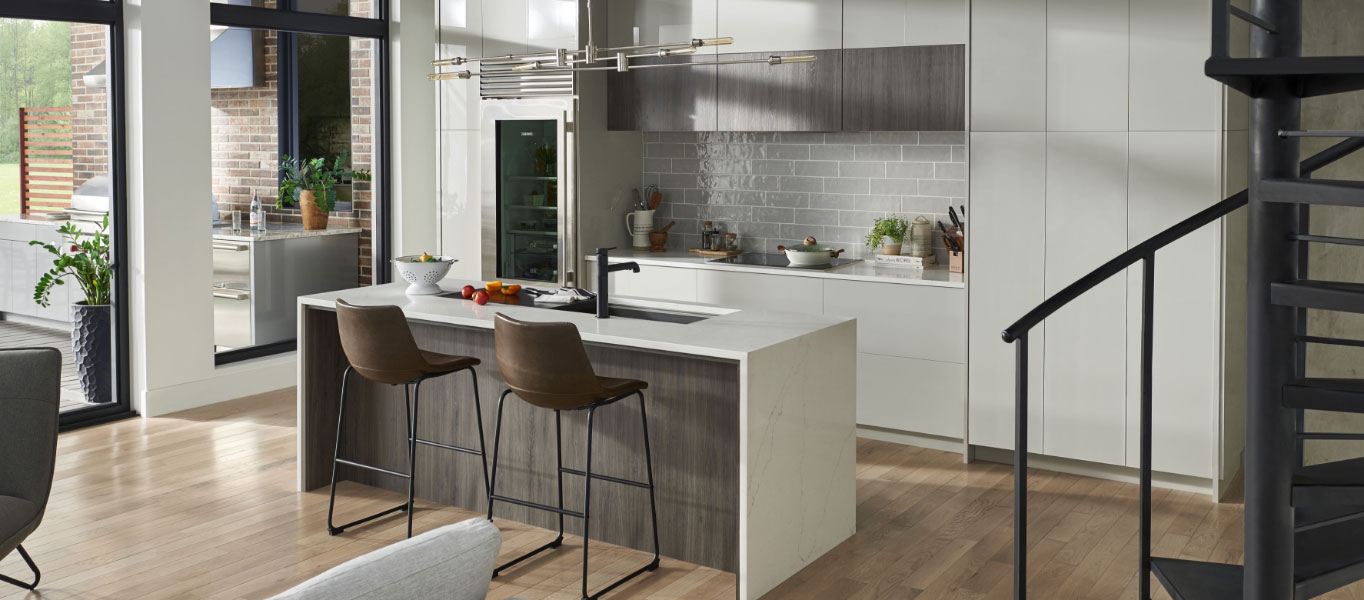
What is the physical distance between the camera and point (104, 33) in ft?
20.2

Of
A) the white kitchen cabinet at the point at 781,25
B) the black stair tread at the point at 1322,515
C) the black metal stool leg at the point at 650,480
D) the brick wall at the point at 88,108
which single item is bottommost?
the black metal stool leg at the point at 650,480

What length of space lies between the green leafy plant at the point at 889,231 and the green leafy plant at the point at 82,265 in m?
4.13

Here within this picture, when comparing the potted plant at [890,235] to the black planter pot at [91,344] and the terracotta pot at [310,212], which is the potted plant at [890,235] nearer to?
the terracotta pot at [310,212]

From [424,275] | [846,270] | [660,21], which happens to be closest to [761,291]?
[846,270]

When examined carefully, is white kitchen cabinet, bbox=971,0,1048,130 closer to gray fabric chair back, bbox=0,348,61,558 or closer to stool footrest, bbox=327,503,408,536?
stool footrest, bbox=327,503,408,536

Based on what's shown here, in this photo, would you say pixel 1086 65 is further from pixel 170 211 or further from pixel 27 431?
pixel 170 211

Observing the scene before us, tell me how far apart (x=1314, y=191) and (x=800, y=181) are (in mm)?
4767

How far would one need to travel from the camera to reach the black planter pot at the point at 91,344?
20.6 feet

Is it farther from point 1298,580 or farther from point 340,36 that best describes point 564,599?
point 340,36

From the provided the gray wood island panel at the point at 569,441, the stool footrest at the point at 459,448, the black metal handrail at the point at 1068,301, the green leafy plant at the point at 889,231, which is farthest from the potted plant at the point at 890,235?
the black metal handrail at the point at 1068,301

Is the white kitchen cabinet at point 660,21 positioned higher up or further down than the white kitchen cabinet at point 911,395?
higher up

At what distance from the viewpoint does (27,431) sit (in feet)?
11.8

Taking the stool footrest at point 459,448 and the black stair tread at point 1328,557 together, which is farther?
the stool footrest at point 459,448

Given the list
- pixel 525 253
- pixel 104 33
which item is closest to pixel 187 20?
pixel 104 33
